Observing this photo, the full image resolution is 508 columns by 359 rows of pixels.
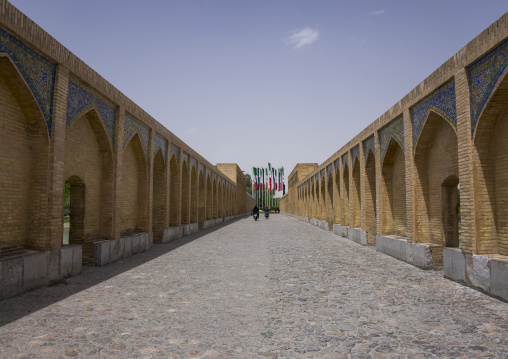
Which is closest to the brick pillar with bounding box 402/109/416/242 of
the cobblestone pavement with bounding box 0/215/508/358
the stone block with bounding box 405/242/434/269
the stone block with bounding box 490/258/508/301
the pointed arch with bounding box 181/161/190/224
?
the stone block with bounding box 405/242/434/269

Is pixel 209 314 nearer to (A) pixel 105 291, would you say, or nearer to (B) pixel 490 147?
(A) pixel 105 291

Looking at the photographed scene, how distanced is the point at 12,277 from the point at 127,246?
4.41 m

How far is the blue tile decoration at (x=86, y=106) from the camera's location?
6992 millimetres

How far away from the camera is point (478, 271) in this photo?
231 inches

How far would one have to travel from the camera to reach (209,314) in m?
4.37

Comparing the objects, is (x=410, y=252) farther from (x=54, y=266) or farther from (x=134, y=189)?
(x=134, y=189)

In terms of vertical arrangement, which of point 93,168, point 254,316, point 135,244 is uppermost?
point 93,168

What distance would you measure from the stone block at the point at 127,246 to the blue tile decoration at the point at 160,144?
143 inches

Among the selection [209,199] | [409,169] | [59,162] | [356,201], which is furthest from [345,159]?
[59,162]

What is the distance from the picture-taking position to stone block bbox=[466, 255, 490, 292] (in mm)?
5652

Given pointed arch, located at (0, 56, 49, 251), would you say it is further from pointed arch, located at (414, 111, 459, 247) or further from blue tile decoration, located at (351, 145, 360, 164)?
blue tile decoration, located at (351, 145, 360, 164)

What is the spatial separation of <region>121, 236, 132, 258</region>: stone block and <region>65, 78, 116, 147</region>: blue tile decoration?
263 cm

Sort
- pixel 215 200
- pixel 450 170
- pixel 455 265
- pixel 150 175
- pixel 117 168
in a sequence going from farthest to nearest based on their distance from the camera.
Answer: pixel 215 200
pixel 150 175
pixel 117 168
pixel 450 170
pixel 455 265

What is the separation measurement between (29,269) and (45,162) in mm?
1848
